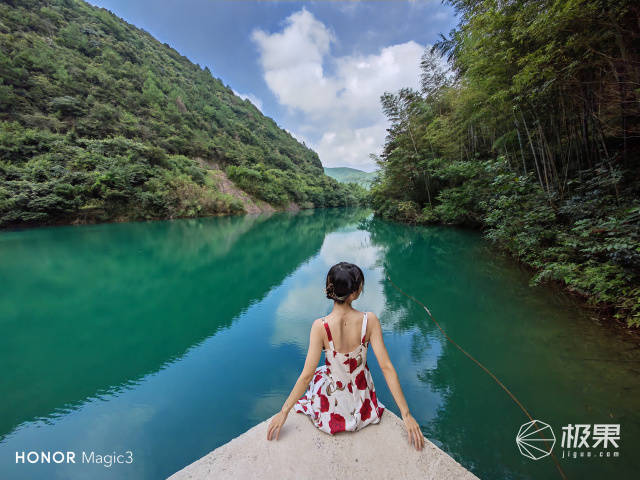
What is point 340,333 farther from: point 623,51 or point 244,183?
point 244,183

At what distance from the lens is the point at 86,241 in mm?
9836

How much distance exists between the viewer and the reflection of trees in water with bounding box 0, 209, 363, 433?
96.0 inches

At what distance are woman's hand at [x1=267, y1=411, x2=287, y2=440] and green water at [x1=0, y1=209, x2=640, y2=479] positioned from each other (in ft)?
1.87

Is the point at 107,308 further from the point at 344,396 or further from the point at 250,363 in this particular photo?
the point at 344,396

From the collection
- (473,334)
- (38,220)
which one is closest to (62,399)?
(473,334)

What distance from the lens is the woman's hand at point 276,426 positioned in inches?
44.9

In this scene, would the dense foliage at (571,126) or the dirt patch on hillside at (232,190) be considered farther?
the dirt patch on hillside at (232,190)

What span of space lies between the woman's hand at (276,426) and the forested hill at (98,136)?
20.1 meters

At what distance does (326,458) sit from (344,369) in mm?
358

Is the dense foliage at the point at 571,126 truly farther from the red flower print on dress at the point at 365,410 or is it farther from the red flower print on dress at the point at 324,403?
the red flower print on dress at the point at 324,403

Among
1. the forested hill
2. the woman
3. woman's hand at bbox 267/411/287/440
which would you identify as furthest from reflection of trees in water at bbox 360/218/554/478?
the forested hill

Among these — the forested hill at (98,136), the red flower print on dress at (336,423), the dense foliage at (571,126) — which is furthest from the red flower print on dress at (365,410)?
the forested hill at (98,136)

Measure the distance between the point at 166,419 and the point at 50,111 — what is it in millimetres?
28778
